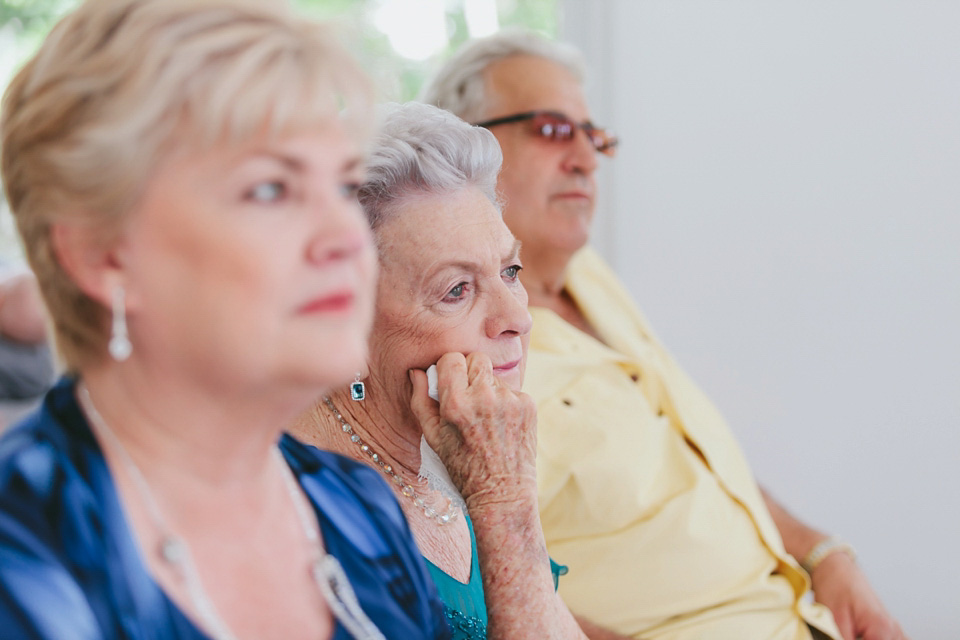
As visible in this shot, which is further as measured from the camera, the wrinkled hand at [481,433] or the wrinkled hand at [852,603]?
the wrinkled hand at [852,603]

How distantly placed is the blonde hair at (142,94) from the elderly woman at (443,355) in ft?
1.59

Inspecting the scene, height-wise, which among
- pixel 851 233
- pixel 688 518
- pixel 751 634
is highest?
pixel 851 233

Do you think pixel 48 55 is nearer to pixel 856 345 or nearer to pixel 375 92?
pixel 375 92

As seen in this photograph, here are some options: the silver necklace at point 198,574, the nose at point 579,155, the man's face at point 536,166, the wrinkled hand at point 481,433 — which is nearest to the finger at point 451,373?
the wrinkled hand at point 481,433

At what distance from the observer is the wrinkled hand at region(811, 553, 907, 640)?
1.84 metres

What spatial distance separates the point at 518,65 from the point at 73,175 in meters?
1.54

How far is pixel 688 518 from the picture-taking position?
163cm

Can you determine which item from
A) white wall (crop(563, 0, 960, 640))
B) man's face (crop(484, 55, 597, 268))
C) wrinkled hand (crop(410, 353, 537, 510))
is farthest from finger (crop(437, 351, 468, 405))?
white wall (crop(563, 0, 960, 640))

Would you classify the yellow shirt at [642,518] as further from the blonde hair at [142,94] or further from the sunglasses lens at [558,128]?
the blonde hair at [142,94]

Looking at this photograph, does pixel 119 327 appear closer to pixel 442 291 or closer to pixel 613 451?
pixel 442 291

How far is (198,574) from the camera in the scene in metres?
0.67

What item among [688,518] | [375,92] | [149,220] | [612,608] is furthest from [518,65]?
[149,220]

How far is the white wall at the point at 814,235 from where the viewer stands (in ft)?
8.39

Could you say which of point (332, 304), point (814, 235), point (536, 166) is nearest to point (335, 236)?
point (332, 304)
